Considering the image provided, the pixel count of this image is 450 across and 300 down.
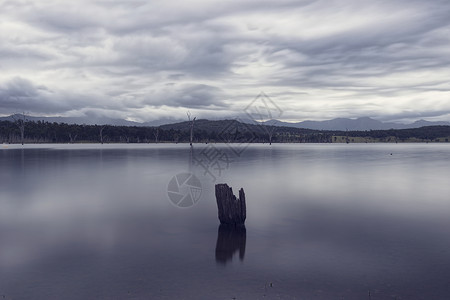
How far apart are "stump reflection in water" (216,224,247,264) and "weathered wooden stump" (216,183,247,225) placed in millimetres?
348

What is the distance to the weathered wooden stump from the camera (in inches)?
806

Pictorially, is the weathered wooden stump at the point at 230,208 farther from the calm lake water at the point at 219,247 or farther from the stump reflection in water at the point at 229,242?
the calm lake water at the point at 219,247

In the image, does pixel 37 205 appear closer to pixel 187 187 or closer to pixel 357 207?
pixel 187 187

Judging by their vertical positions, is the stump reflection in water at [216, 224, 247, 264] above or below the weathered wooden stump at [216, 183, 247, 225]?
below

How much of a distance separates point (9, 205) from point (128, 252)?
16.9 meters

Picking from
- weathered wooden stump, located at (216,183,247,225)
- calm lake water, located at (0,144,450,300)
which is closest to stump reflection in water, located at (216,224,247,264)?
calm lake water, located at (0,144,450,300)

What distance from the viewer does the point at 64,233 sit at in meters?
19.2

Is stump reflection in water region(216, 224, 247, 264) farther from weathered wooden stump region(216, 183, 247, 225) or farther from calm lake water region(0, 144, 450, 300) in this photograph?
weathered wooden stump region(216, 183, 247, 225)

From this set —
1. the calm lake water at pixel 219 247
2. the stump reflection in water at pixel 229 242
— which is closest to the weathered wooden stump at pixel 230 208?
the stump reflection in water at pixel 229 242

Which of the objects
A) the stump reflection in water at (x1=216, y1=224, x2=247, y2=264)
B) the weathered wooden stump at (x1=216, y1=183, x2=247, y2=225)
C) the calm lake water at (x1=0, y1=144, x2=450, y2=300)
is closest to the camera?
the calm lake water at (x1=0, y1=144, x2=450, y2=300)

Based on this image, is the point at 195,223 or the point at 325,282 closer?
the point at 325,282

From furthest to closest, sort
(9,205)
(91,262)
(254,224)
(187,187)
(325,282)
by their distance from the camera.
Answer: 1. (187,187)
2. (9,205)
3. (254,224)
4. (91,262)
5. (325,282)

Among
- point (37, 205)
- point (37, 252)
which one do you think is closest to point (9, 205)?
point (37, 205)

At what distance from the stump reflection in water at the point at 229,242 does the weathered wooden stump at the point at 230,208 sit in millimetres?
348
